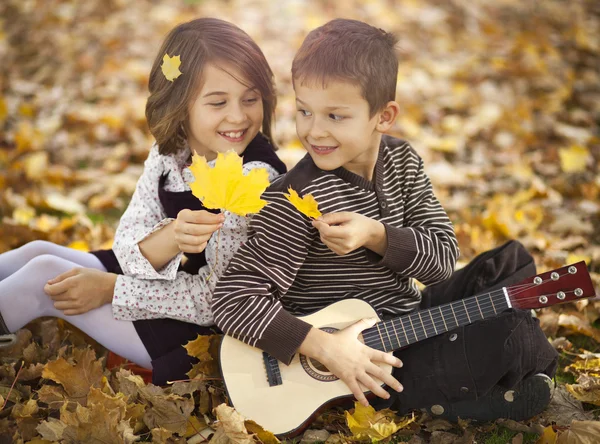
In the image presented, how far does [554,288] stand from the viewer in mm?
2188

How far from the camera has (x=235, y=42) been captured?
2.37 metres

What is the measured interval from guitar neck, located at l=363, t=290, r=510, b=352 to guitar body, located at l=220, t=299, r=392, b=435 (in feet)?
0.26

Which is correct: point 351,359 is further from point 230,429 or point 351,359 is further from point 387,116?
point 387,116

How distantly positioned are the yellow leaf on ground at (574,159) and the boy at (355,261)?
2.28 meters

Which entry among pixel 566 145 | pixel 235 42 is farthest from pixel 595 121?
pixel 235 42

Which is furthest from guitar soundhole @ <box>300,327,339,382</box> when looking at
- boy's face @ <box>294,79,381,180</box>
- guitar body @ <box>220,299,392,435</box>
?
boy's face @ <box>294,79,381,180</box>

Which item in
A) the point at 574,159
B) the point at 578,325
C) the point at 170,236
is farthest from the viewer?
the point at 574,159

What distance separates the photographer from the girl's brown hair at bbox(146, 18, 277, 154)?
233 cm

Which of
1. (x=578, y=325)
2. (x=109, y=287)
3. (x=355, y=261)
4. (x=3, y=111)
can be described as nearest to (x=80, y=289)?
(x=109, y=287)

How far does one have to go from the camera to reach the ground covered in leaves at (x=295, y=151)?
2207mm

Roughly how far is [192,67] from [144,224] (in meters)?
0.62

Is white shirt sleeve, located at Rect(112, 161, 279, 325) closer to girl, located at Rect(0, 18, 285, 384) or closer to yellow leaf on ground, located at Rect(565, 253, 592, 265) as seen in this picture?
girl, located at Rect(0, 18, 285, 384)

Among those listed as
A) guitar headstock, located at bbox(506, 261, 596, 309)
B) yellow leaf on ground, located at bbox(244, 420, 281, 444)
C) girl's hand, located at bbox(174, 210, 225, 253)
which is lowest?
yellow leaf on ground, located at bbox(244, 420, 281, 444)

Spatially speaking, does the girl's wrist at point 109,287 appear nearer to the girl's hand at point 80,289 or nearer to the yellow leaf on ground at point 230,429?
the girl's hand at point 80,289
